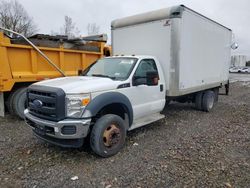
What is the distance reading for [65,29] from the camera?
37.8 metres

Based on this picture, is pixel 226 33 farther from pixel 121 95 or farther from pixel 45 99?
pixel 45 99

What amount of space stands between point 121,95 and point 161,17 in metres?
2.70

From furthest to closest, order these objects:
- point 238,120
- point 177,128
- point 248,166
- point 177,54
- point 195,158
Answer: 1. point 238,120
2. point 177,128
3. point 177,54
4. point 195,158
5. point 248,166

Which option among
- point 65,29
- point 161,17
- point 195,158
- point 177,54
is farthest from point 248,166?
point 65,29

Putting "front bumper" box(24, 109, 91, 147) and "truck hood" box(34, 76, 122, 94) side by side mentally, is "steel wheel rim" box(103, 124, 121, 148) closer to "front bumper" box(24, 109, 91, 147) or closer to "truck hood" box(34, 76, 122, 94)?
"front bumper" box(24, 109, 91, 147)

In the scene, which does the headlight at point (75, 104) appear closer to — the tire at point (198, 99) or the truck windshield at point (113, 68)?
the truck windshield at point (113, 68)

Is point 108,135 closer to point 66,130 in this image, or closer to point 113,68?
point 66,130

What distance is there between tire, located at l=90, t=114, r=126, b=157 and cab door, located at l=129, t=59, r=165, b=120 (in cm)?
69

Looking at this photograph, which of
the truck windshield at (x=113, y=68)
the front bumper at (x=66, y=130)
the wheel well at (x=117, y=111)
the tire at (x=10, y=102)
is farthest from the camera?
the tire at (x=10, y=102)

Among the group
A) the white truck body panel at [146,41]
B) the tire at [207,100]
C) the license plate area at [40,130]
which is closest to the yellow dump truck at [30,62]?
the white truck body panel at [146,41]

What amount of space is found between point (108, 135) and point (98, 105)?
65cm

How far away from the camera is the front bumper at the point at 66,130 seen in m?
3.85

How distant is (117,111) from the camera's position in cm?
482

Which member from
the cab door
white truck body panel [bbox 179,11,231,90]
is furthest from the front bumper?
white truck body panel [bbox 179,11,231,90]
